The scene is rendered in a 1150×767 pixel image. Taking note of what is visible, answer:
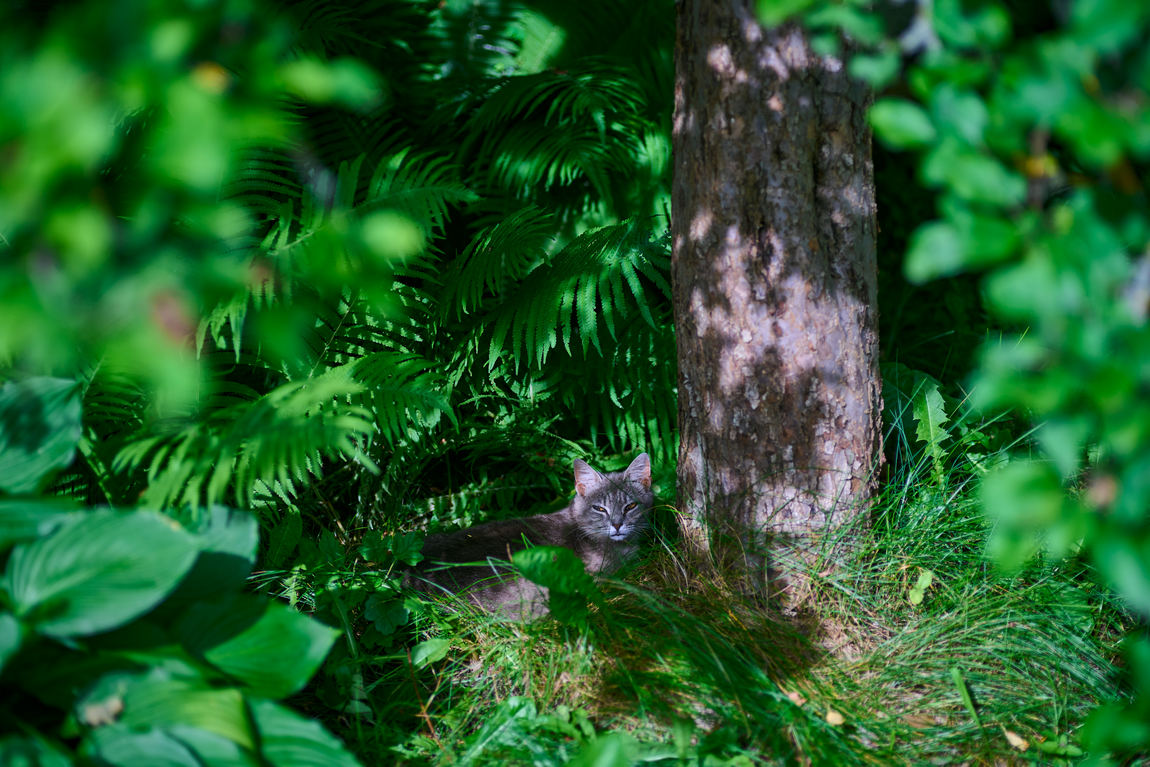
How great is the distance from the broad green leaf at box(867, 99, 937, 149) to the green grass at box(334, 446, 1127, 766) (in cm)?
141

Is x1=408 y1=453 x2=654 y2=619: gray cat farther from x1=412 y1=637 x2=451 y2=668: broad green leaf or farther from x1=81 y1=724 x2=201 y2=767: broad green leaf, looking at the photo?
x1=81 y1=724 x2=201 y2=767: broad green leaf

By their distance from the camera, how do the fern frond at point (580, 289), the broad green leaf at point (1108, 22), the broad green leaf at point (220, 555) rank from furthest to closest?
1. the fern frond at point (580, 289)
2. the broad green leaf at point (220, 555)
3. the broad green leaf at point (1108, 22)

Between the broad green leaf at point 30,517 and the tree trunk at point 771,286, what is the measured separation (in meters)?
1.80

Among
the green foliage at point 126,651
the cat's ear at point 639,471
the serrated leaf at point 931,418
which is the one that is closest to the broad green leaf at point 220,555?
the green foliage at point 126,651

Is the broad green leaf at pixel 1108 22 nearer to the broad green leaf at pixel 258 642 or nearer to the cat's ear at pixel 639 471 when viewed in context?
the broad green leaf at pixel 258 642

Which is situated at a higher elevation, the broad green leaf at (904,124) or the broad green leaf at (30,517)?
the broad green leaf at (904,124)

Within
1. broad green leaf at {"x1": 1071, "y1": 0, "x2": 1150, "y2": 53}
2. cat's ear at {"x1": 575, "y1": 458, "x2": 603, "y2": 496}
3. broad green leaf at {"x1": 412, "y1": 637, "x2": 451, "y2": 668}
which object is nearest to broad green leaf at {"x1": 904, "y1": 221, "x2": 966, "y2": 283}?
broad green leaf at {"x1": 1071, "y1": 0, "x2": 1150, "y2": 53}

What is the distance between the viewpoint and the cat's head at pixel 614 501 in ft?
10.3

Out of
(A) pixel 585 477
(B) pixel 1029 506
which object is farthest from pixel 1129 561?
(A) pixel 585 477

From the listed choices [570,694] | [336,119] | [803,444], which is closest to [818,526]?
[803,444]

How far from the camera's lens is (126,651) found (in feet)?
5.24

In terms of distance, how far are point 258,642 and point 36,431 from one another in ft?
2.19

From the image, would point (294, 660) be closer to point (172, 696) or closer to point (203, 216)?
point (172, 696)

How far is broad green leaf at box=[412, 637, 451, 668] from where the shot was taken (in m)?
2.37
